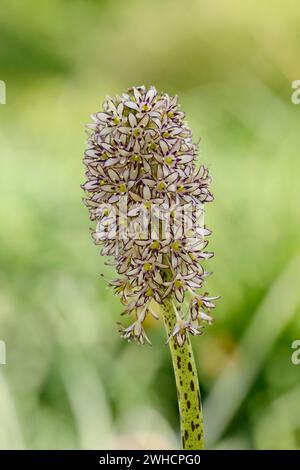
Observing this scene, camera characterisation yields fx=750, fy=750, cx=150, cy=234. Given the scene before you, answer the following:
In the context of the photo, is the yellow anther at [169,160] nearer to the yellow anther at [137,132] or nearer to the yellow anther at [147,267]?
the yellow anther at [137,132]

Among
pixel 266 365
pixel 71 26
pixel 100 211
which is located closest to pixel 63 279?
pixel 266 365

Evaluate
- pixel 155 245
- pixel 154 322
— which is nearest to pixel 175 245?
pixel 155 245

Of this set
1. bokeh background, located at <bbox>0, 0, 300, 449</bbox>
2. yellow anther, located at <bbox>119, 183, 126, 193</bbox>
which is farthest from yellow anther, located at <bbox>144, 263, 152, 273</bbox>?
bokeh background, located at <bbox>0, 0, 300, 449</bbox>

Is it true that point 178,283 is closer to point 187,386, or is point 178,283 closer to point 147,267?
point 147,267
